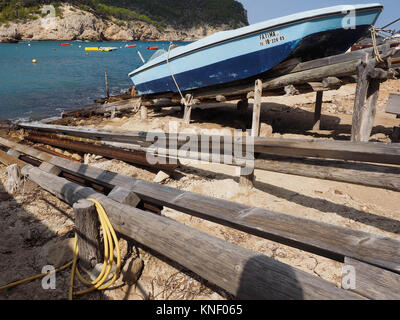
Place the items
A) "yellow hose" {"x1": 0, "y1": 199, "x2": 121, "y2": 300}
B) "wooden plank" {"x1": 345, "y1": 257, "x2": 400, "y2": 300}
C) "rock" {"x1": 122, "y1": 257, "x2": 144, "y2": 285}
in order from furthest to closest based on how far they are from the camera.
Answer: "rock" {"x1": 122, "y1": 257, "x2": 144, "y2": 285}
"yellow hose" {"x1": 0, "y1": 199, "x2": 121, "y2": 300}
"wooden plank" {"x1": 345, "y1": 257, "x2": 400, "y2": 300}

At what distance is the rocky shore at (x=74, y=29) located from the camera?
8906cm

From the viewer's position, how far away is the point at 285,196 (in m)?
4.40

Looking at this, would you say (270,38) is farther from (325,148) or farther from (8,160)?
(8,160)

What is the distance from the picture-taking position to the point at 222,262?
2.16 metres

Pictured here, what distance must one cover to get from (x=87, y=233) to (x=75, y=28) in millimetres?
120822

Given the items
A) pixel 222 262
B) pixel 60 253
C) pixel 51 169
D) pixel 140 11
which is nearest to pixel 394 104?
pixel 222 262

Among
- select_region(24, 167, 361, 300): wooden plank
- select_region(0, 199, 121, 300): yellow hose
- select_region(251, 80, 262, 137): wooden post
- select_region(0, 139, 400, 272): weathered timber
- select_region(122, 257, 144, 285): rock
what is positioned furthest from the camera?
select_region(251, 80, 262, 137): wooden post

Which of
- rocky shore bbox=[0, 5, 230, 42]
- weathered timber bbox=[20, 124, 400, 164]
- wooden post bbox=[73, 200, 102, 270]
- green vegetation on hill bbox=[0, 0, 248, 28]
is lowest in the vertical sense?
wooden post bbox=[73, 200, 102, 270]

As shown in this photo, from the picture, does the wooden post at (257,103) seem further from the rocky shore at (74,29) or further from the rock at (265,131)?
the rocky shore at (74,29)

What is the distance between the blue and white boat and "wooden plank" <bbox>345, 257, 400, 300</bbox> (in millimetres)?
6322

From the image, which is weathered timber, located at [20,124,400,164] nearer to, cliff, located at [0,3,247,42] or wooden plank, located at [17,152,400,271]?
wooden plank, located at [17,152,400,271]

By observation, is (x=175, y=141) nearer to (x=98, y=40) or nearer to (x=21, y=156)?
(x=21, y=156)

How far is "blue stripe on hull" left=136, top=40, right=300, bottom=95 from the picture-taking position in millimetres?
7046

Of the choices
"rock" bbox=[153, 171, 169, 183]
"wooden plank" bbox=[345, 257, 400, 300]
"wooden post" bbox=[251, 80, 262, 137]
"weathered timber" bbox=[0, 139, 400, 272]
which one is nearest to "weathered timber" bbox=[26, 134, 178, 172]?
"rock" bbox=[153, 171, 169, 183]
